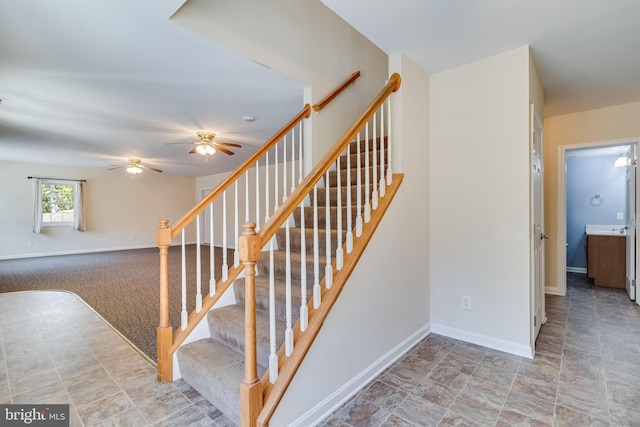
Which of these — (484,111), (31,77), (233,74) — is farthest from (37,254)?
(484,111)

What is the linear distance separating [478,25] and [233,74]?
2033mm

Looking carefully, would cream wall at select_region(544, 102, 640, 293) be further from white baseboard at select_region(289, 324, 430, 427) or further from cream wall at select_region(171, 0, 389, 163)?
white baseboard at select_region(289, 324, 430, 427)

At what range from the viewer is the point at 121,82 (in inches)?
111

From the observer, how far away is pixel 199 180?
32.1ft

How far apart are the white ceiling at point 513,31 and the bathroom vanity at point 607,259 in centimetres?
254

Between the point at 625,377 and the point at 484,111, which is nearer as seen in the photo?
the point at 625,377

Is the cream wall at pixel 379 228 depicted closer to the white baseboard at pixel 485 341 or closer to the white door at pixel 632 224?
the white baseboard at pixel 485 341

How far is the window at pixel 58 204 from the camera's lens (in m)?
7.11

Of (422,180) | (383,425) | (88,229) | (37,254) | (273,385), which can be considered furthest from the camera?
(88,229)

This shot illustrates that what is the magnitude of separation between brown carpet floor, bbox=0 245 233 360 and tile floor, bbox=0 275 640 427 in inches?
11.7

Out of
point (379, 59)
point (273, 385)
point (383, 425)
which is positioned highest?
point (379, 59)

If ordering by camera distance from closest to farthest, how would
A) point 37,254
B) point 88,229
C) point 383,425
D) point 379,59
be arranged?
point 383,425
point 379,59
point 37,254
point 88,229

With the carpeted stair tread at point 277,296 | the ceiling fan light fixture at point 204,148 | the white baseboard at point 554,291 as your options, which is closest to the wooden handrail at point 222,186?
the carpeted stair tread at point 277,296

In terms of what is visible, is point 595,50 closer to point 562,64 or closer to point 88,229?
point 562,64
